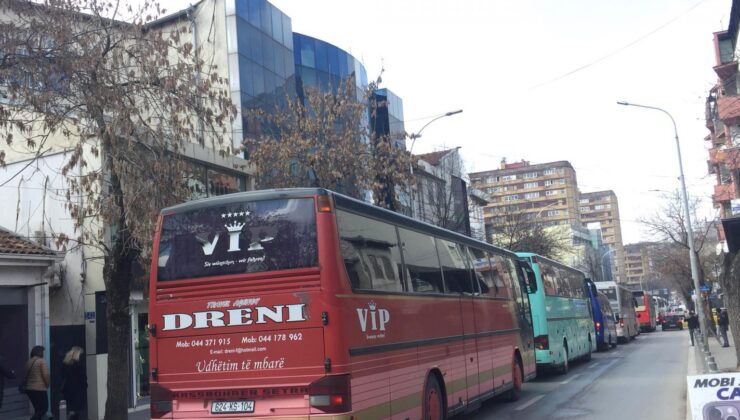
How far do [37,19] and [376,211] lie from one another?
6593mm

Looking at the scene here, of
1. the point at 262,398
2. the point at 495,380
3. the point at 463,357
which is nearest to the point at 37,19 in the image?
the point at 262,398

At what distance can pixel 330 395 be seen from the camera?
7.58 metres

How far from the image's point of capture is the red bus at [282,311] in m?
7.75

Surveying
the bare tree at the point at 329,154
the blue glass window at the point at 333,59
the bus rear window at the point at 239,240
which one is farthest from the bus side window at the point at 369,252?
the blue glass window at the point at 333,59

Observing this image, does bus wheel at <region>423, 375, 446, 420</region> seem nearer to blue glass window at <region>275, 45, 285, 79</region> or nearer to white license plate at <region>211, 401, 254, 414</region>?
white license plate at <region>211, 401, 254, 414</region>

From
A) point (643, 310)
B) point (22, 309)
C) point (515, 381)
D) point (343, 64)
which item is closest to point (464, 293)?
point (515, 381)

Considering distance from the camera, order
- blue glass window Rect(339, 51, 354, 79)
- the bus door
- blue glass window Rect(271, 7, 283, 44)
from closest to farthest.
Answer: the bus door → blue glass window Rect(271, 7, 283, 44) → blue glass window Rect(339, 51, 354, 79)

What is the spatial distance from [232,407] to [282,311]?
1.26m

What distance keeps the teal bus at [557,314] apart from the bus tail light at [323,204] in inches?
452

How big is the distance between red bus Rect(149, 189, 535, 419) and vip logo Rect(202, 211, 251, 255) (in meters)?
0.01

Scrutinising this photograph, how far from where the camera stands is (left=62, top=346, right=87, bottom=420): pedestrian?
13.8m

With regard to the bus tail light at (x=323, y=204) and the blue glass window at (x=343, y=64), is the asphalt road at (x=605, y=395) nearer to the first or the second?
the bus tail light at (x=323, y=204)

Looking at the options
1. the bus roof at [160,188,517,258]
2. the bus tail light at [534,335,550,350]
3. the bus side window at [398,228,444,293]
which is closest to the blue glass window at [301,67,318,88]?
the bus tail light at [534,335,550,350]

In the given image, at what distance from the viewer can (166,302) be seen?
8469mm
